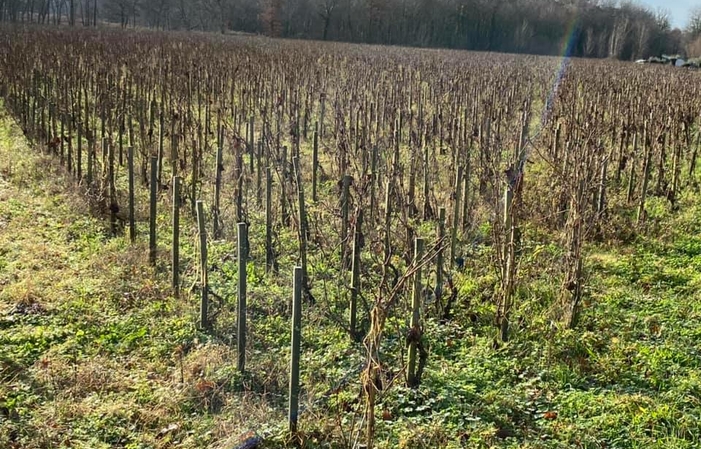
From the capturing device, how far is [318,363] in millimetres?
3316

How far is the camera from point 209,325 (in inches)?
142

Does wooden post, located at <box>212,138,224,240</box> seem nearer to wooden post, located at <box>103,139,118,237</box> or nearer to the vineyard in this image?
the vineyard

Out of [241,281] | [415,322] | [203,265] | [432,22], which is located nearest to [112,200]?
[203,265]

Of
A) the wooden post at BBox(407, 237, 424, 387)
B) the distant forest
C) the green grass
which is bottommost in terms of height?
the green grass

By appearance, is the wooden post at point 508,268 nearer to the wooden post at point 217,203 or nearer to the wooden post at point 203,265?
the wooden post at point 203,265

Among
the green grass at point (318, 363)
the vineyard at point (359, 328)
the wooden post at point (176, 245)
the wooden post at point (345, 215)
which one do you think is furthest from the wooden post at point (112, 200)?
the wooden post at point (345, 215)

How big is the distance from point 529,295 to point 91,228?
11.3 ft

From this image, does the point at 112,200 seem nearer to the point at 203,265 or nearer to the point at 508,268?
the point at 203,265

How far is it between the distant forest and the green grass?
38282mm

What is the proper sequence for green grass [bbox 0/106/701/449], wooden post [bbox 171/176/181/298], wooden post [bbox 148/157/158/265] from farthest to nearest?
wooden post [bbox 148/157/158/265], wooden post [bbox 171/176/181/298], green grass [bbox 0/106/701/449]

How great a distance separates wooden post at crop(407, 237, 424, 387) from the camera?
290cm

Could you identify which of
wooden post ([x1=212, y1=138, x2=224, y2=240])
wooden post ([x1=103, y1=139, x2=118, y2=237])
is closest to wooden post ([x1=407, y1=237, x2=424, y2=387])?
wooden post ([x1=212, y1=138, x2=224, y2=240])

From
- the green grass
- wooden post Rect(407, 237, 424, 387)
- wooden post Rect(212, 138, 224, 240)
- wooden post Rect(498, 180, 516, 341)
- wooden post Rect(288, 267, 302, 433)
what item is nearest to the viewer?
wooden post Rect(288, 267, 302, 433)

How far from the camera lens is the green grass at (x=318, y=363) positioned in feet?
9.09
